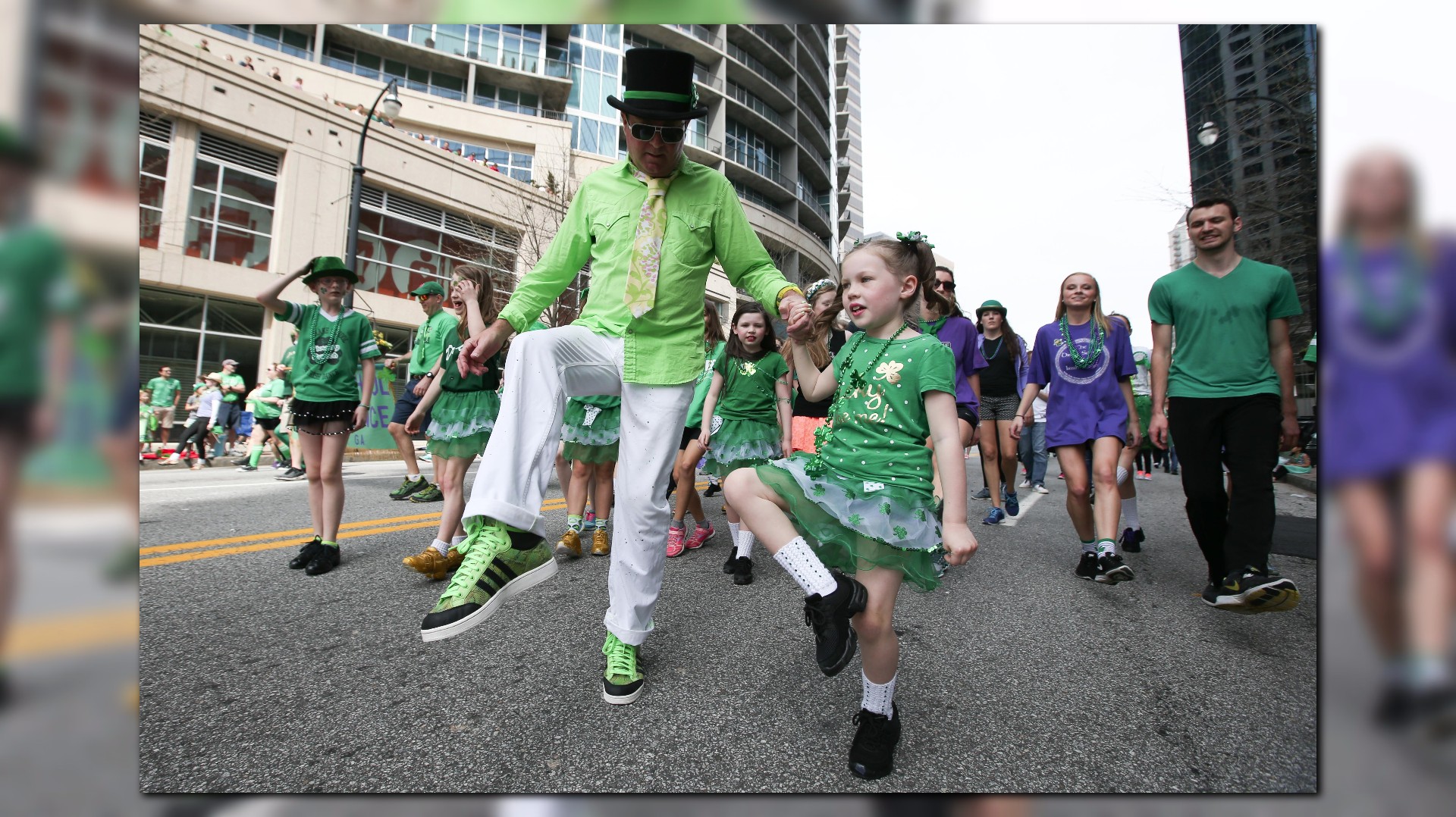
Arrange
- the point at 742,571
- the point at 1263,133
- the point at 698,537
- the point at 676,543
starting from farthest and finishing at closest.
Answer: the point at 698,537 < the point at 676,543 < the point at 742,571 < the point at 1263,133

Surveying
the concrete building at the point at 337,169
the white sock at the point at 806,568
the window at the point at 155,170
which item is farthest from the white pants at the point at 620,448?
the window at the point at 155,170

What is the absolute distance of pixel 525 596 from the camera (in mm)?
3109

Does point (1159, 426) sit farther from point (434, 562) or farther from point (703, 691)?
point (434, 562)

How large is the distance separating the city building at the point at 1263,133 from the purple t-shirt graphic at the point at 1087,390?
3.38 ft

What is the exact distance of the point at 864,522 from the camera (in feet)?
5.74

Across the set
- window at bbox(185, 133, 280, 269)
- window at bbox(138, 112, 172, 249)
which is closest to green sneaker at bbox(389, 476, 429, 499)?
window at bbox(138, 112, 172, 249)

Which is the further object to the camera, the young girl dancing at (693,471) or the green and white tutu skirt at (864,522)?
the young girl dancing at (693,471)

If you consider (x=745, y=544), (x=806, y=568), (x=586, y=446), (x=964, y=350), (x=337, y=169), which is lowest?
(x=745, y=544)

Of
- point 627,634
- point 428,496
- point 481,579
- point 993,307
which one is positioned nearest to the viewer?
point 481,579

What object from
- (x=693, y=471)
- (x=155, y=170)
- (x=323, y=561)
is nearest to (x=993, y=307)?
(x=693, y=471)

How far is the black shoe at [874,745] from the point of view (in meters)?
1.52

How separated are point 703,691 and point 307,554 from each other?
118 inches

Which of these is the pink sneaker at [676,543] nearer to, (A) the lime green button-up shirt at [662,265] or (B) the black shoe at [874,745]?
(A) the lime green button-up shirt at [662,265]

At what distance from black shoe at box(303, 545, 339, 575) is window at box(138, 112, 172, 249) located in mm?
14538
